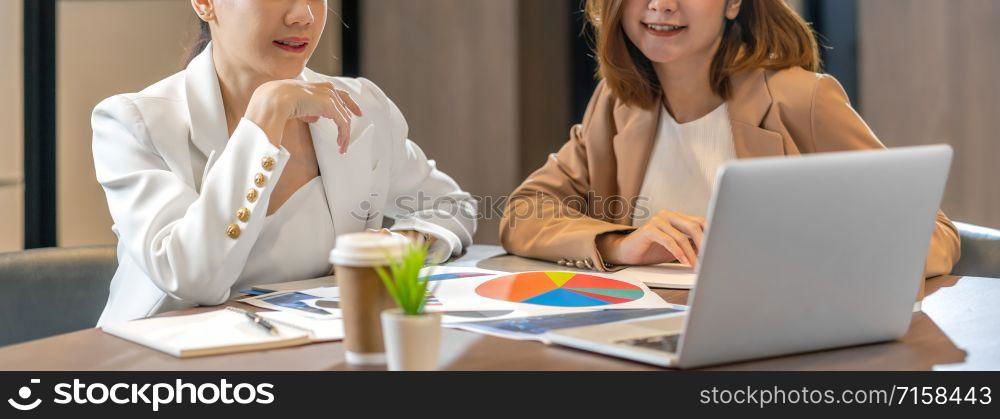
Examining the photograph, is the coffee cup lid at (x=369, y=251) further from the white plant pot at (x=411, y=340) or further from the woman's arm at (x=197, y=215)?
the woman's arm at (x=197, y=215)

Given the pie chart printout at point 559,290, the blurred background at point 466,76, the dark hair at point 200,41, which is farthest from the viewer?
the blurred background at point 466,76

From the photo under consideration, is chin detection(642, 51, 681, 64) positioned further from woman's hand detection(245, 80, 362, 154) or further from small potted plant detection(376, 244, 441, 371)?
small potted plant detection(376, 244, 441, 371)

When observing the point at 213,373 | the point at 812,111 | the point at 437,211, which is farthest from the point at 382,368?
the point at 812,111

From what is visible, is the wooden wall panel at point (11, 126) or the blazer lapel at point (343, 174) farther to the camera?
the wooden wall panel at point (11, 126)

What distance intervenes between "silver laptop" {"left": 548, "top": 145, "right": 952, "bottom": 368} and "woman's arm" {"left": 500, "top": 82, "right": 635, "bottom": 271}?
2.14 feet

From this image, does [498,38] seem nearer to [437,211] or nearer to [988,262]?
[437,211]

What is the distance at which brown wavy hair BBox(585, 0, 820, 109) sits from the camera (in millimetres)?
1799

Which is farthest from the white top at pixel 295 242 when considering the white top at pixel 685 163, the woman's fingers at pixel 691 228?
the white top at pixel 685 163

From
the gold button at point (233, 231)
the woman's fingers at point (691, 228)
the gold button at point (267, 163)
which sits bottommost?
the gold button at point (233, 231)

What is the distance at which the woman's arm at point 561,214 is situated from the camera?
1.60 m

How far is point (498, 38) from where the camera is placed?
3844 mm

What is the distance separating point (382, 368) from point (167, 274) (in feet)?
1.83

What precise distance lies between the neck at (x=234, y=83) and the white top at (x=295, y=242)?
0.18m

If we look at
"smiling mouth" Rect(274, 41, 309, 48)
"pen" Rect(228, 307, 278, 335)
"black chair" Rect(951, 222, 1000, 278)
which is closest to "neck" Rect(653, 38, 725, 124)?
"black chair" Rect(951, 222, 1000, 278)
